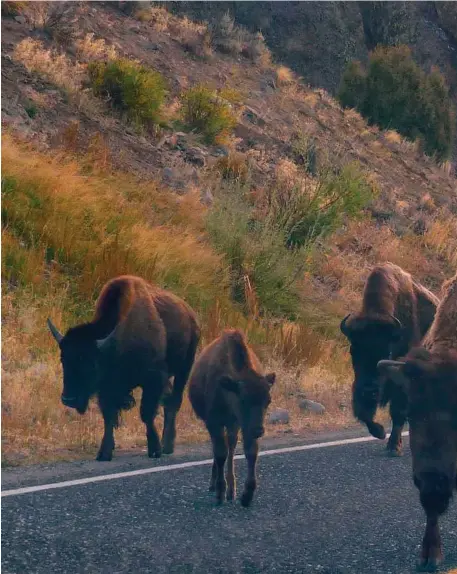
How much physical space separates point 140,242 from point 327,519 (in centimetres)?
934

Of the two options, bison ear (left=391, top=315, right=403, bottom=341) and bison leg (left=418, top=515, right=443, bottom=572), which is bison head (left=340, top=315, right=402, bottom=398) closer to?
bison ear (left=391, top=315, right=403, bottom=341)

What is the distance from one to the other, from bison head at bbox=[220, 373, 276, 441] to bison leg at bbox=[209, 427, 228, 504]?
25 cm

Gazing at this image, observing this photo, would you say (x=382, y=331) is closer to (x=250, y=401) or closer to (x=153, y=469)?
(x=153, y=469)

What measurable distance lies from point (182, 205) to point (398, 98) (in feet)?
70.0

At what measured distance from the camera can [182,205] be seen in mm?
19516

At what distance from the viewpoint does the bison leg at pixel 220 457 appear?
7.75 m

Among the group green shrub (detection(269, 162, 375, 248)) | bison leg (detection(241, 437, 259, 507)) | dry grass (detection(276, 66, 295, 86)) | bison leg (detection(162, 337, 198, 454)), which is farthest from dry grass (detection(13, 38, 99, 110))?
bison leg (detection(241, 437, 259, 507))

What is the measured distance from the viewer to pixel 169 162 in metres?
22.6

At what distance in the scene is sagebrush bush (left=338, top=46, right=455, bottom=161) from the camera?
38625 millimetres

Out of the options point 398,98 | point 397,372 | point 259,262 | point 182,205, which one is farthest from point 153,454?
point 398,98

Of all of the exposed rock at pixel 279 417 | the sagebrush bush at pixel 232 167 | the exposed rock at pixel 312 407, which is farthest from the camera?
the sagebrush bush at pixel 232 167

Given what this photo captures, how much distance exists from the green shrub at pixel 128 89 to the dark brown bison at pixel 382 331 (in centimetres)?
1323

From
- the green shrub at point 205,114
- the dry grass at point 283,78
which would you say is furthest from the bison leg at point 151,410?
the dry grass at point 283,78

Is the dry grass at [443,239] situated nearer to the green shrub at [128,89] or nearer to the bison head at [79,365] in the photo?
the green shrub at [128,89]
